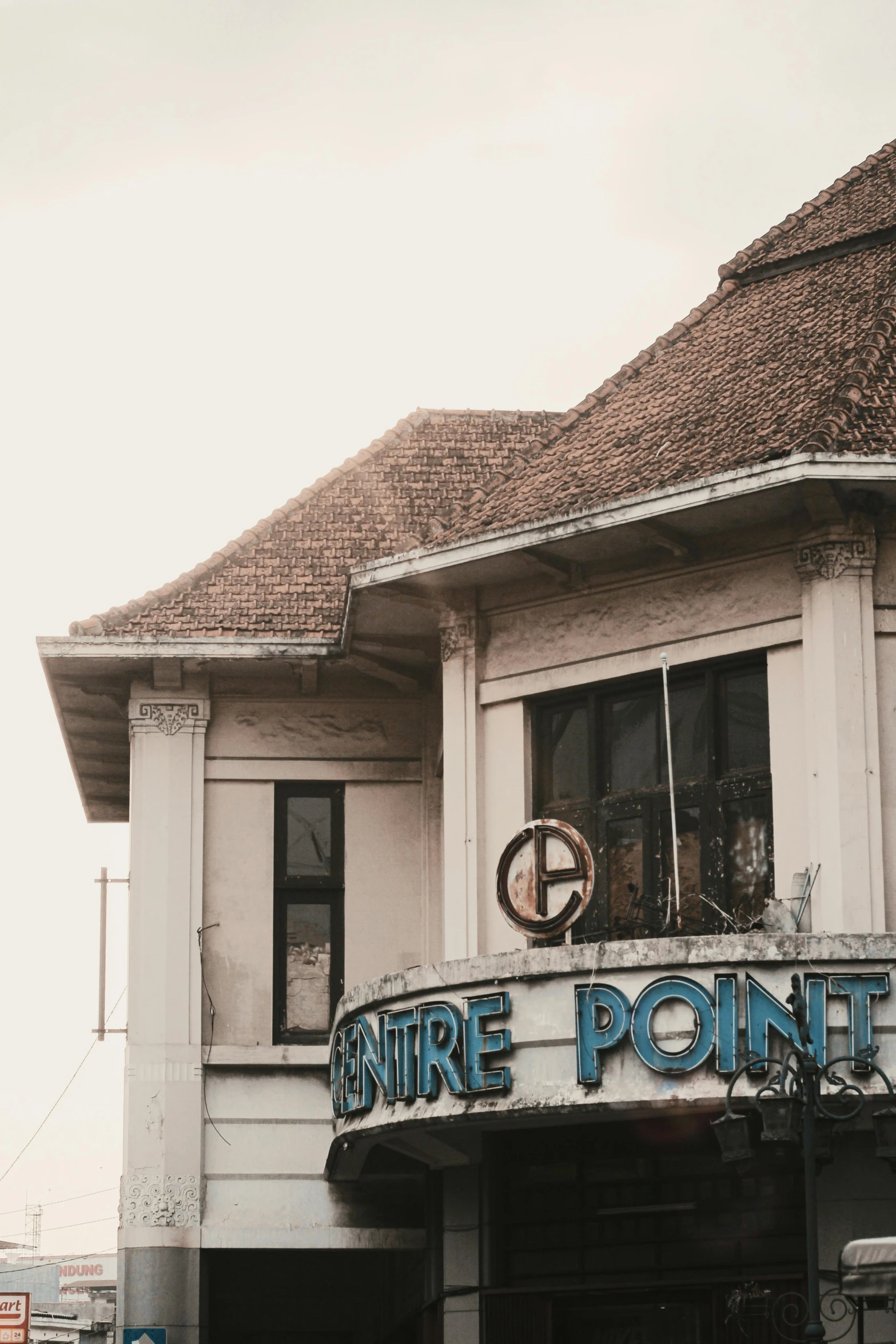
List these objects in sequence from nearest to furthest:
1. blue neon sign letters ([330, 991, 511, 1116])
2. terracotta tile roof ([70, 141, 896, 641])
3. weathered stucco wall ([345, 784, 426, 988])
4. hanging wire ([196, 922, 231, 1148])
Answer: blue neon sign letters ([330, 991, 511, 1116])
terracotta tile roof ([70, 141, 896, 641])
hanging wire ([196, 922, 231, 1148])
weathered stucco wall ([345, 784, 426, 988])

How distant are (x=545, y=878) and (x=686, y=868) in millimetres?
1292

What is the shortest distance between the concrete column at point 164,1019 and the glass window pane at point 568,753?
179 inches

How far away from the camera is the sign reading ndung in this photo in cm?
1542

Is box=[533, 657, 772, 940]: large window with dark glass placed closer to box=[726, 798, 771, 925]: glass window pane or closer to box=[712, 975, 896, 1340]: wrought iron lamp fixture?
box=[726, 798, 771, 925]: glass window pane

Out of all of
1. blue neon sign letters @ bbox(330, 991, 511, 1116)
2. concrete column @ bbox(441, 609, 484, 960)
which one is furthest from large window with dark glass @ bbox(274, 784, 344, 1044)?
blue neon sign letters @ bbox(330, 991, 511, 1116)

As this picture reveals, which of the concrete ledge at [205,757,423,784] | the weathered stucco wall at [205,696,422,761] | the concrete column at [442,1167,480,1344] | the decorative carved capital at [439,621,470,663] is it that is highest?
the decorative carved capital at [439,621,470,663]

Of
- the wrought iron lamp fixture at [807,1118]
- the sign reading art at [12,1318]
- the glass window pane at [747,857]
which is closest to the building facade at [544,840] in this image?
the glass window pane at [747,857]

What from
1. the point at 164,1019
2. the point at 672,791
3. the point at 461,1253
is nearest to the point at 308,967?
the point at 164,1019

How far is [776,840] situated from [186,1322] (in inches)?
309

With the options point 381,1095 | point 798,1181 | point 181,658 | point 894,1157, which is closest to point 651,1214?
point 798,1181

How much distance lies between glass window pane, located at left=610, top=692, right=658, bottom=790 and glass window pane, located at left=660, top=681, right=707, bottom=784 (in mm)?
118

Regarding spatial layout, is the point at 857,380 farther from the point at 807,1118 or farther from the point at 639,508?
the point at 807,1118

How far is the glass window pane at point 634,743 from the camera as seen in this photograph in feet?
59.9

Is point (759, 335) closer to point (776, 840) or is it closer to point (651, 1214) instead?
point (776, 840)
